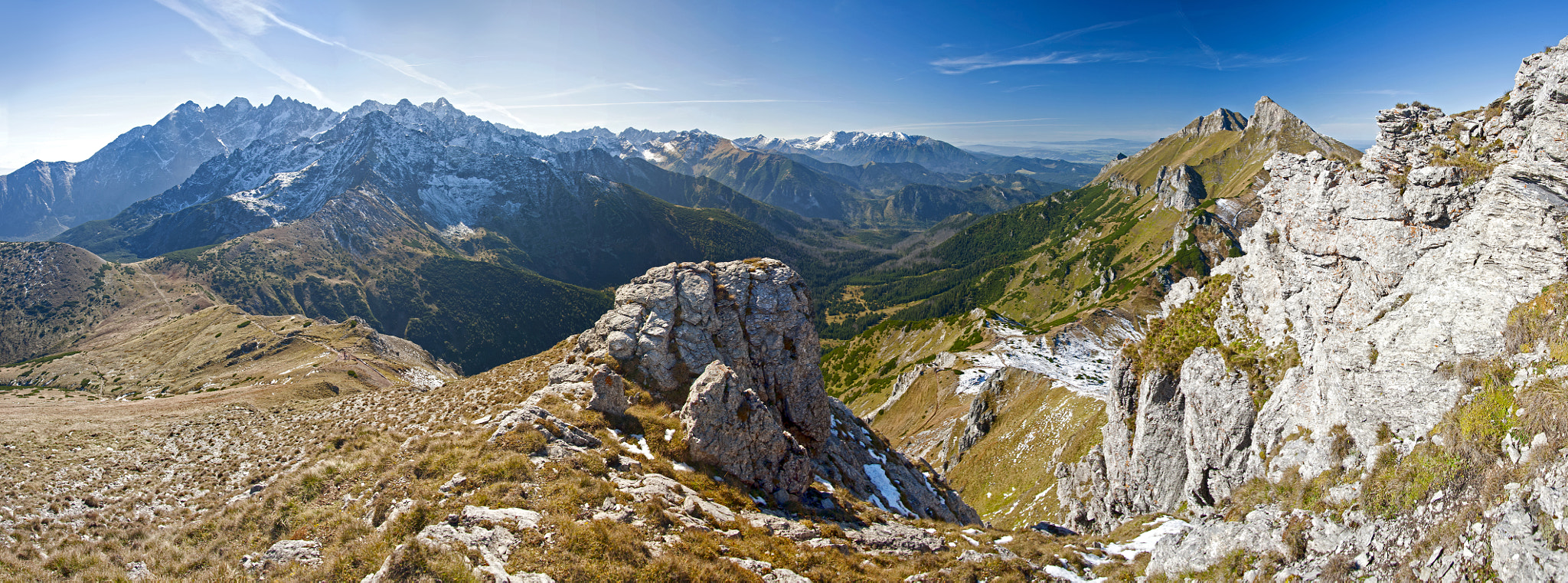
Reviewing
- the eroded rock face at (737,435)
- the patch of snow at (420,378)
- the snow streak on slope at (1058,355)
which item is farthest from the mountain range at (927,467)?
the snow streak on slope at (1058,355)

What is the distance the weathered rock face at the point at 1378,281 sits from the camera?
18922 millimetres

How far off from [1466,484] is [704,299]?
32.3 meters

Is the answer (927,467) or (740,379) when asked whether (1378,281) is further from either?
(927,467)

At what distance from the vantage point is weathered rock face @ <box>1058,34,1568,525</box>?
62.1 ft

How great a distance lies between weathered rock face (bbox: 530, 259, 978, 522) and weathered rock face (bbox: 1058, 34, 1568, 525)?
20.0 m

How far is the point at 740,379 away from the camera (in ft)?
110

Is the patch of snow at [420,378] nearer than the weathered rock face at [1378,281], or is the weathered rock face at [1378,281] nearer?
the weathered rock face at [1378,281]

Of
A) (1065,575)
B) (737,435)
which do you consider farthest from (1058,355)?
(737,435)

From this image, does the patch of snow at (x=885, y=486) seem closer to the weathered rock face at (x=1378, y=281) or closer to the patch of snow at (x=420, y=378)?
the weathered rock face at (x=1378, y=281)

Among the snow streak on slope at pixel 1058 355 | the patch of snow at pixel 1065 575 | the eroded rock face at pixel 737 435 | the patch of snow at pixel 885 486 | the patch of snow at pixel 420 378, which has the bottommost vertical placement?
the snow streak on slope at pixel 1058 355

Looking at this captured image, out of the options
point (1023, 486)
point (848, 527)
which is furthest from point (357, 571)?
point (1023, 486)

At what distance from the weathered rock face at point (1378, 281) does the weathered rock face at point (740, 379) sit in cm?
1996

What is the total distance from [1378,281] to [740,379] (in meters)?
33.2

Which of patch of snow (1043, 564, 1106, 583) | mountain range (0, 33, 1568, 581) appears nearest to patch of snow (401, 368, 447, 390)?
mountain range (0, 33, 1568, 581)
